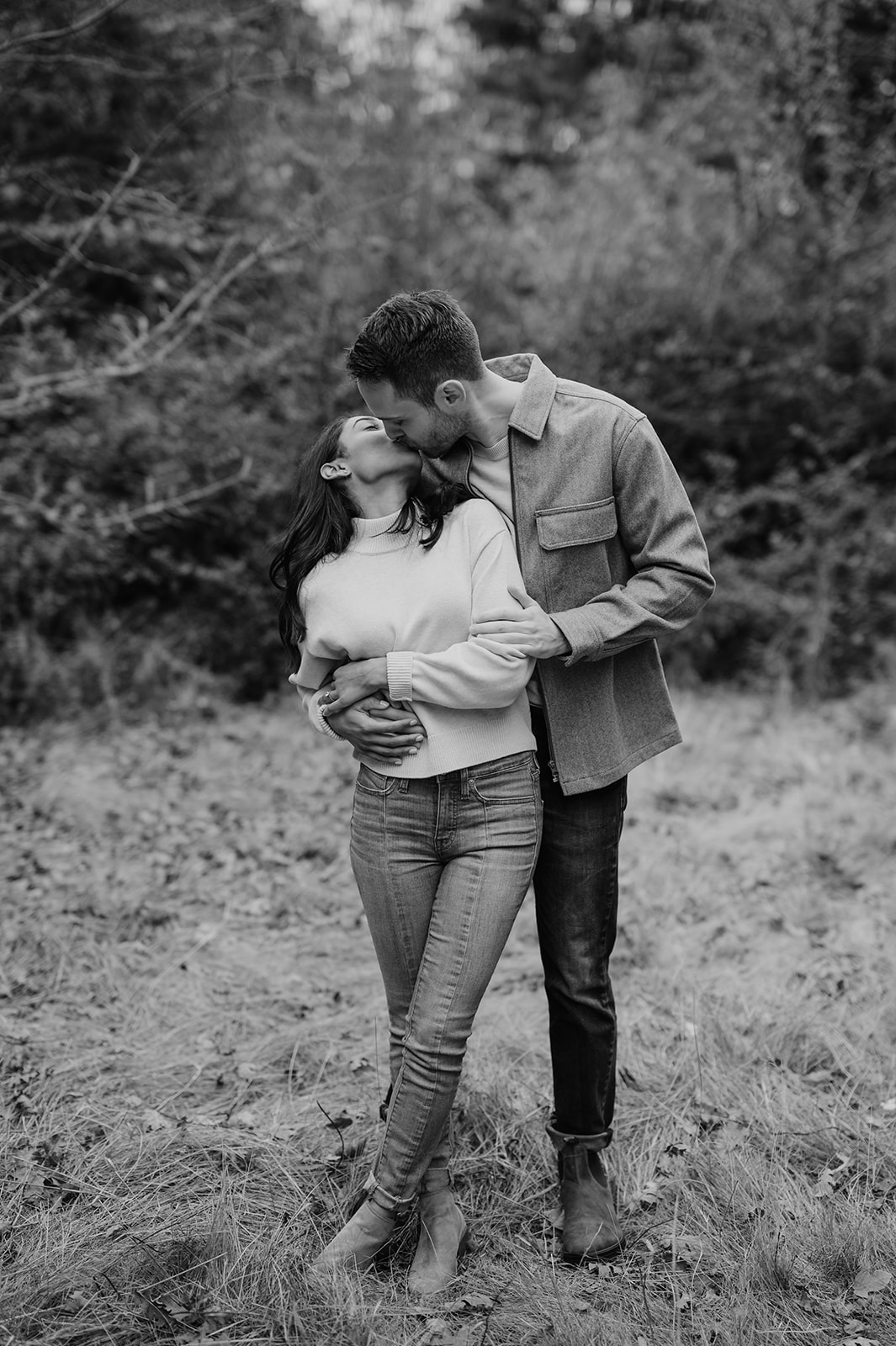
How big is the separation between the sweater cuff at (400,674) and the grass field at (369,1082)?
1.31m

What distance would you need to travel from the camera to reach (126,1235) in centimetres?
254

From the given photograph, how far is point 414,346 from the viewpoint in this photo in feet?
7.50

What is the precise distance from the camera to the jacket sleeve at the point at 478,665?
89.1 inches

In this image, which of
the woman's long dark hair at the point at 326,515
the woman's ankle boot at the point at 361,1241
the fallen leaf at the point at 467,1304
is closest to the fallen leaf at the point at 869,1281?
the fallen leaf at the point at 467,1304

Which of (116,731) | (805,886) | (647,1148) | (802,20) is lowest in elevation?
(116,731)

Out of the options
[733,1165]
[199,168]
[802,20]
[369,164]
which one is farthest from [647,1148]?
[369,164]

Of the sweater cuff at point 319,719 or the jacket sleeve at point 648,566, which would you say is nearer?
the jacket sleeve at point 648,566

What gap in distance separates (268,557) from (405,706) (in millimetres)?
5145

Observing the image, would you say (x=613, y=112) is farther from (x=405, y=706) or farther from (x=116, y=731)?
(x=405, y=706)

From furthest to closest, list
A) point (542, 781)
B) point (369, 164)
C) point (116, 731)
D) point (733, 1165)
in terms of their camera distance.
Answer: point (369, 164) < point (116, 731) < point (733, 1165) < point (542, 781)

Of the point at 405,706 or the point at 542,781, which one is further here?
the point at 542,781

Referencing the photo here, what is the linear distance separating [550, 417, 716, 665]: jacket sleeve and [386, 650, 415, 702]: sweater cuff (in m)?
0.33

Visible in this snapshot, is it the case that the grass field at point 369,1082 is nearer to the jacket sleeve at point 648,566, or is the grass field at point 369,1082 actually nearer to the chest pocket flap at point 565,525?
the jacket sleeve at point 648,566

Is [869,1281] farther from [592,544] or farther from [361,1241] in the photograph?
[592,544]
